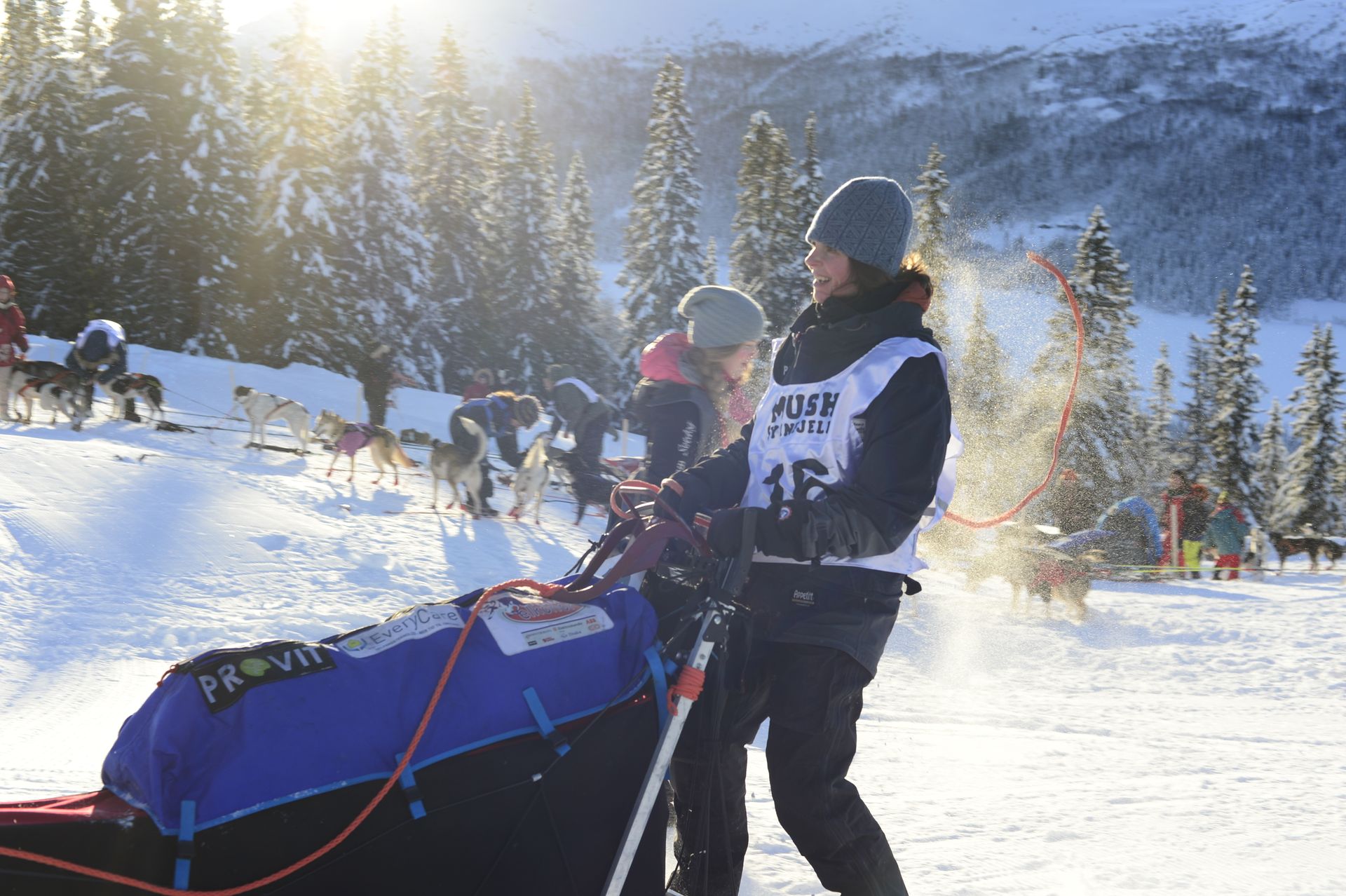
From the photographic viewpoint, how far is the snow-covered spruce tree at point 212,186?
25.0m

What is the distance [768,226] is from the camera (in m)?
27.7

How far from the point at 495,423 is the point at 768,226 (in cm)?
1821

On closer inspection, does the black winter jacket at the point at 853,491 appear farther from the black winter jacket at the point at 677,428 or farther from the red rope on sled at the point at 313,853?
the black winter jacket at the point at 677,428

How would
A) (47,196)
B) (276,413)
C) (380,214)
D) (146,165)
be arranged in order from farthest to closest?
(380,214) → (47,196) → (146,165) → (276,413)

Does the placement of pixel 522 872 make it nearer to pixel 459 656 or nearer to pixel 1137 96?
pixel 459 656

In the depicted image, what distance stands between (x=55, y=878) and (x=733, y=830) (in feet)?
4.82

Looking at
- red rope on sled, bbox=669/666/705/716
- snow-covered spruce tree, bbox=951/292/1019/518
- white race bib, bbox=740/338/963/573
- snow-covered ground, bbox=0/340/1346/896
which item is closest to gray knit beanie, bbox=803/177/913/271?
white race bib, bbox=740/338/963/573

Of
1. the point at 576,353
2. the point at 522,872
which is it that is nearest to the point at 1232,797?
the point at 522,872

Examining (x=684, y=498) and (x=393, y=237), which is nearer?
(x=684, y=498)

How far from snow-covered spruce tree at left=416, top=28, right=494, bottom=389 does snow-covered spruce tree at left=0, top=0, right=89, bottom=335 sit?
9.82 meters

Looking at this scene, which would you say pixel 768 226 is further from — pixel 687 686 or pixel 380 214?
pixel 687 686

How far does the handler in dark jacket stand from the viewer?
208 cm

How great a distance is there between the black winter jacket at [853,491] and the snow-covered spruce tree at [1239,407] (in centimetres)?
3368

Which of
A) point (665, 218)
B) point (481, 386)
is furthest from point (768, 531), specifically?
point (665, 218)
